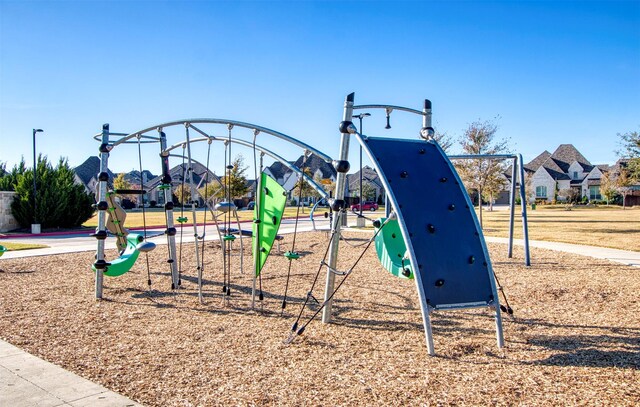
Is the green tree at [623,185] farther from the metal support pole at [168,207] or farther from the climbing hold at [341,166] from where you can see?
the climbing hold at [341,166]

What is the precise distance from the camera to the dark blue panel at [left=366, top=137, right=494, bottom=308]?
5.07 metres

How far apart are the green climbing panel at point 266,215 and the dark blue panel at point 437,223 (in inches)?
61.9

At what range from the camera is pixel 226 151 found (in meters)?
7.79

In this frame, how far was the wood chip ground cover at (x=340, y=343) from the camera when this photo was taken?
13.4 ft

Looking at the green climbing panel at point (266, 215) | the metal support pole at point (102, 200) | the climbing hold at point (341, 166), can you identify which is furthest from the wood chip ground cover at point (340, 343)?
the climbing hold at point (341, 166)

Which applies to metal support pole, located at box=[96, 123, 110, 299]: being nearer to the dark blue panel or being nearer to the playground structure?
the playground structure

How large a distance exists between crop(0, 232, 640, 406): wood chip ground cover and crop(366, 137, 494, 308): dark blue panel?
673 millimetres

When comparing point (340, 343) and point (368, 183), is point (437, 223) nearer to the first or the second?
point (340, 343)

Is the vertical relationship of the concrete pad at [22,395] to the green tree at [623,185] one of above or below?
below

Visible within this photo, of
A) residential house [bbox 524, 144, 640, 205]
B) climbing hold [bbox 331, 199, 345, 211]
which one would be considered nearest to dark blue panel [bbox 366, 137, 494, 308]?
climbing hold [bbox 331, 199, 345, 211]

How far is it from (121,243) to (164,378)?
7367mm

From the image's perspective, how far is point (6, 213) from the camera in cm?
2380

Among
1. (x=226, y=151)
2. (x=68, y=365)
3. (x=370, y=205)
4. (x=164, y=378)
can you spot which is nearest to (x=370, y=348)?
(x=164, y=378)

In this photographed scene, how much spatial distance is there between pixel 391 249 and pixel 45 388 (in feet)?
17.5
